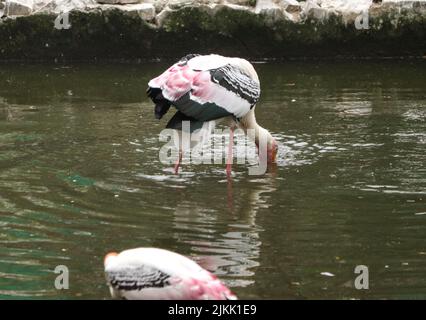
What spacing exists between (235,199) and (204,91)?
1.01 metres

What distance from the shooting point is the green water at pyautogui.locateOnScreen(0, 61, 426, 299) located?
571 centimetres

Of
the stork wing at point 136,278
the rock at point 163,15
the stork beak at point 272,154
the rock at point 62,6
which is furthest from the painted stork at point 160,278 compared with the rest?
the rock at point 62,6

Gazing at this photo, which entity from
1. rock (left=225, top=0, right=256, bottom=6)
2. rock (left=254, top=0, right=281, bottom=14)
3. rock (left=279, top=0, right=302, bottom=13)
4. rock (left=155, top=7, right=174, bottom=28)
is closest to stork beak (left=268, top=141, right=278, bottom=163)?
rock (left=254, top=0, right=281, bottom=14)

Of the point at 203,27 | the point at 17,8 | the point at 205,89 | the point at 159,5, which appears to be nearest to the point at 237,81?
the point at 205,89

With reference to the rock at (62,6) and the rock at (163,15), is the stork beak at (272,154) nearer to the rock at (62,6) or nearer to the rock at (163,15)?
the rock at (163,15)

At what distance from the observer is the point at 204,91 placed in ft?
25.6

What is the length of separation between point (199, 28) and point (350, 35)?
221 centimetres

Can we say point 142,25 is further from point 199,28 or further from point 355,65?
point 355,65

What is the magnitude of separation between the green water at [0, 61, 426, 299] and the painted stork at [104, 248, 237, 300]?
0.52 metres

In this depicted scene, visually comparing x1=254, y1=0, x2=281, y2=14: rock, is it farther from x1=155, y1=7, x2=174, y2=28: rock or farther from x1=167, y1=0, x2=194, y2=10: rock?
x1=155, y1=7, x2=174, y2=28: rock

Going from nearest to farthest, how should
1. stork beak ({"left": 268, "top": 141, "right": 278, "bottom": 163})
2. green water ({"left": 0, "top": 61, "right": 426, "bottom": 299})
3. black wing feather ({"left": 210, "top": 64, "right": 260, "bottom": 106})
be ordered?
green water ({"left": 0, "top": 61, "right": 426, "bottom": 299}), black wing feather ({"left": 210, "top": 64, "right": 260, "bottom": 106}), stork beak ({"left": 268, "top": 141, "right": 278, "bottom": 163})

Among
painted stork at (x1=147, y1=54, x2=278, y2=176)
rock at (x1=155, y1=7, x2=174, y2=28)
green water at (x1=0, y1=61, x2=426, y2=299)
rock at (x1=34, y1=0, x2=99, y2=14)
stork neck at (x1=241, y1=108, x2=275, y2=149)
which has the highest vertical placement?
rock at (x1=34, y1=0, x2=99, y2=14)

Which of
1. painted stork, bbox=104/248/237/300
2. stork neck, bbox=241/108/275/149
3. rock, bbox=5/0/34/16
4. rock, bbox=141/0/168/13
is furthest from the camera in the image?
rock, bbox=141/0/168/13
